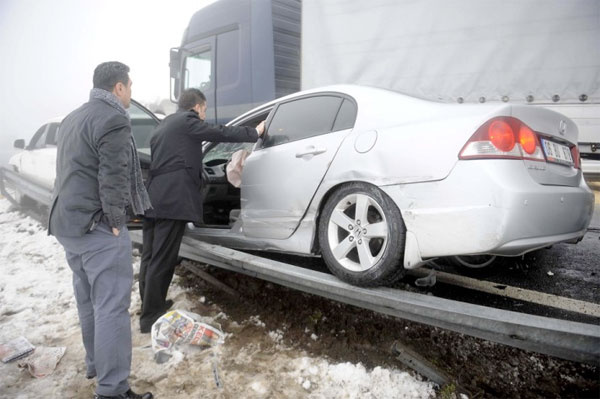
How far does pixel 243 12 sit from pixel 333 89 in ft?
11.5

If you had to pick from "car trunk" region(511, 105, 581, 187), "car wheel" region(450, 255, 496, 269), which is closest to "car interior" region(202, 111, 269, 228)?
"car wheel" region(450, 255, 496, 269)

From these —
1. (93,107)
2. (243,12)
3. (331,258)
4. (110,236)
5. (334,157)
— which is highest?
(243,12)

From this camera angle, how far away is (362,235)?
2.31 metres

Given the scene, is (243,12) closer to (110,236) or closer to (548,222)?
(110,236)

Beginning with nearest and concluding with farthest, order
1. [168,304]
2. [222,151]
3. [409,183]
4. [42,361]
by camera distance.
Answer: [409,183]
[42,361]
[168,304]
[222,151]

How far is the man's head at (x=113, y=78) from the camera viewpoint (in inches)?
89.9

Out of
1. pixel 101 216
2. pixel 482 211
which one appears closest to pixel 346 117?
pixel 482 211

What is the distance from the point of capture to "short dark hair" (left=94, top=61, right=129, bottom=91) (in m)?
2.28

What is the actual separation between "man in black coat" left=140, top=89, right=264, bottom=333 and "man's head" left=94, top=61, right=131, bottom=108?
2.30 ft

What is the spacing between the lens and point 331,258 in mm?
2455

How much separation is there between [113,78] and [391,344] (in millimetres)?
2317

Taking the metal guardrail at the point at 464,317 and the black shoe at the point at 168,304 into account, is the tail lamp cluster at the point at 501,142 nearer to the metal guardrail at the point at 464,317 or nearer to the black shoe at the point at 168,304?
the metal guardrail at the point at 464,317

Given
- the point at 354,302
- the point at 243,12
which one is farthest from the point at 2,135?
the point at 354,302

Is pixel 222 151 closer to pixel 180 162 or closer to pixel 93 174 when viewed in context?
pixel 180 162
